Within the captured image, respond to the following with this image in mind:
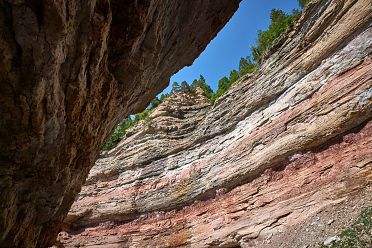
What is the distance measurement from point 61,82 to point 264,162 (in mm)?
12439

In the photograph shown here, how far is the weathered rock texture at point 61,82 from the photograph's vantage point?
4.90 m

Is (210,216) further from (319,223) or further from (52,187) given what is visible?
(52,187)

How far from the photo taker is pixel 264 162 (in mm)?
16656

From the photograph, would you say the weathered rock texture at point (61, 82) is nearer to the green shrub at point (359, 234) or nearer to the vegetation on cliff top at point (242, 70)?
the green shrub at point (359, 234)

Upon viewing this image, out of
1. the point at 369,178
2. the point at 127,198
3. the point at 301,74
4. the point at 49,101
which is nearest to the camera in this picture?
the point at 49,101

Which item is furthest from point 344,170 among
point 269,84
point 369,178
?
point 269,84

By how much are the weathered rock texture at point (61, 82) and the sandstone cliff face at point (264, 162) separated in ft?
24.2

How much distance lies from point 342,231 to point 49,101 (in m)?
→ 9.59

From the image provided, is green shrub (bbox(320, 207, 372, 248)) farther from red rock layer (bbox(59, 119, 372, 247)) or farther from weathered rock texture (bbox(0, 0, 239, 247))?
weathered rock texture (bbox(0, 0, 239, 247))

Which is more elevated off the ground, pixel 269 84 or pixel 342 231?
Result: pixel 269 84

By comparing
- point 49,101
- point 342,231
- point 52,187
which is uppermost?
point 49,101

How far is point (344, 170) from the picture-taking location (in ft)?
42.6

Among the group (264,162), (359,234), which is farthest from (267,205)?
(359,234)

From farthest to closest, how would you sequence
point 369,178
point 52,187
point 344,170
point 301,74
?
point 301,74
point 344,170
point 369,178
point 52,187
